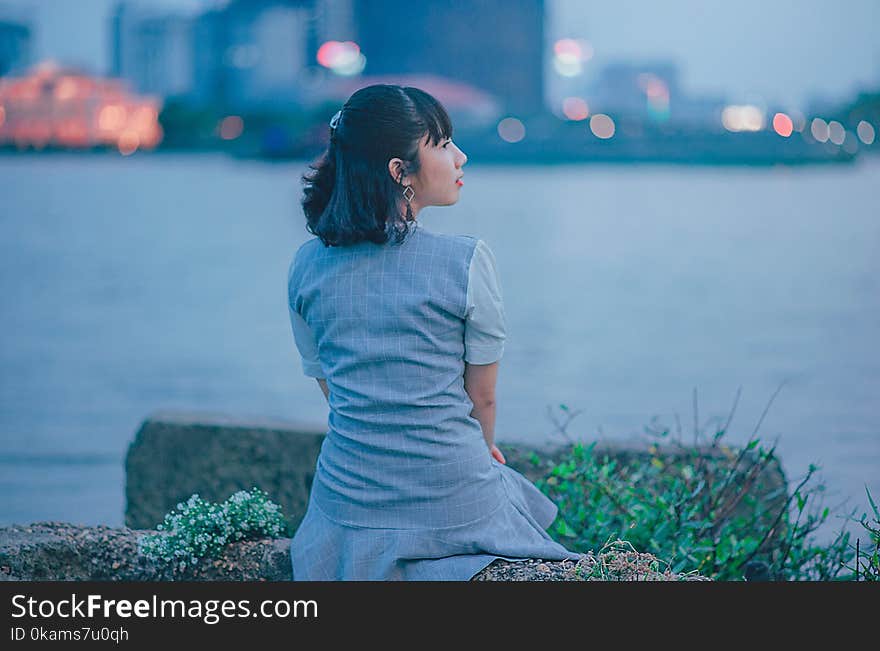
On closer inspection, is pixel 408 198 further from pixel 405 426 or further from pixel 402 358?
pixel 405 426

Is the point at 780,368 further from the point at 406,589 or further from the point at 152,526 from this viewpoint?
the point at 406,589

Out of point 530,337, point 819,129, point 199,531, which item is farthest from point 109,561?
point 819,129

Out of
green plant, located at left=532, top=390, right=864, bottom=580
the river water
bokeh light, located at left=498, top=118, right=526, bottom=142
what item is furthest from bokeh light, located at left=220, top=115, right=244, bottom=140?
green plant, located at left=532, top=390, right=864, bottom=580

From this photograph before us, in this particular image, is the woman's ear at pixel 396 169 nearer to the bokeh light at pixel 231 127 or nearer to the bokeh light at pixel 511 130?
the bokeh light at pixel 511 130

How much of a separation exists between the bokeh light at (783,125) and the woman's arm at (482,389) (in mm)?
96704

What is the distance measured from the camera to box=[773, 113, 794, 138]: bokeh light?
9606cm

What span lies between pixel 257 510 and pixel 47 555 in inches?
18.4

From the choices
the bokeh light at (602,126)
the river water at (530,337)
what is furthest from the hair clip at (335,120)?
the bokeh light at (602,126)

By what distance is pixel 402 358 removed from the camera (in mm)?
2418

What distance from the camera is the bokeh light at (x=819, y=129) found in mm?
100569

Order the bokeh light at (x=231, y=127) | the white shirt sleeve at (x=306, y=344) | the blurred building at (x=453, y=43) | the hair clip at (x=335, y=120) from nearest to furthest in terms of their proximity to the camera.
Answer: the hair clip at (x=335, y=120) → the white shirt sleeve at (x=306, y=344) → the blurred building at (x=453, y=43) → the bokeh light at (x=231, y=127)

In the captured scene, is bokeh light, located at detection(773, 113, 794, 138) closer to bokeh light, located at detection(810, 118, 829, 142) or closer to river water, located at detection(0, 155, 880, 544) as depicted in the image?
bokeh light, located at detection(810, 118, 829, 142)

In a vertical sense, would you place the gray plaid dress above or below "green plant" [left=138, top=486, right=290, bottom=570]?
above

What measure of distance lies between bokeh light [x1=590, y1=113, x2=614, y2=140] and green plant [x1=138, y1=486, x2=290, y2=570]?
316 feet
